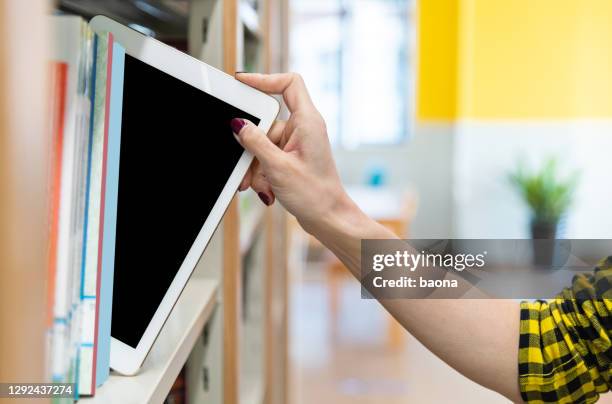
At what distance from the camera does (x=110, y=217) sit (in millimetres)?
451

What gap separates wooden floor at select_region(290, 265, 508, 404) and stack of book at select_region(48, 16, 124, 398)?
1463 millimetres

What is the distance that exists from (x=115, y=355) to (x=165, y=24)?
0.44m

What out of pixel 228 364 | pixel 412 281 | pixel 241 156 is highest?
pixel 241 156

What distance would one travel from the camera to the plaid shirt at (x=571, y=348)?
1.95ft

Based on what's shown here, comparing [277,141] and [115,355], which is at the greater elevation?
[277,141]

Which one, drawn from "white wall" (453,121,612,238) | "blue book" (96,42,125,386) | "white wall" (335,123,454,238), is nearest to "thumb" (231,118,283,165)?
"blue book" (96,42,125,386)

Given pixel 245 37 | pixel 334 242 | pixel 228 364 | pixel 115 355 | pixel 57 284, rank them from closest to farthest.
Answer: pixel 57 284 → pixel 115 355 → pixel 334 242 → pixel 228 364 → pixel 245 37

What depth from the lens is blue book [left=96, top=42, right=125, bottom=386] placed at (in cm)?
44

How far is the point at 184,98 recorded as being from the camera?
53 centimetres

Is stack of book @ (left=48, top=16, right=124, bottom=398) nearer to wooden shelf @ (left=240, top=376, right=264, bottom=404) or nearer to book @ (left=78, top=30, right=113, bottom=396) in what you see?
book @ (left=78, top=30, right=113, bottom=396)

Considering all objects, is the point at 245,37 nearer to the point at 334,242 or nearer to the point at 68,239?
the point at 334,242

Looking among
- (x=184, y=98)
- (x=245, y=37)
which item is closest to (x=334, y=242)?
(x=184, y=98)

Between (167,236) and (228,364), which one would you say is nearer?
(167,236)

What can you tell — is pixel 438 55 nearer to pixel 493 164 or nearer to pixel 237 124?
pixel 493 164
